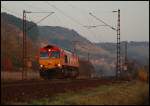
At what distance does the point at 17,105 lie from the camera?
51.8 feet

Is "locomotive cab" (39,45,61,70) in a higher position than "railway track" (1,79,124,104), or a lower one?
higher

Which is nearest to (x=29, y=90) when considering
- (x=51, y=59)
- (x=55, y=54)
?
(x=55, y=54)

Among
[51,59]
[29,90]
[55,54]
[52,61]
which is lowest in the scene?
[29,90]

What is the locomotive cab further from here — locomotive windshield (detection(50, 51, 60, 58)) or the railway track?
the railway track

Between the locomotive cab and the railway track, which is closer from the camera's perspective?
the railway track

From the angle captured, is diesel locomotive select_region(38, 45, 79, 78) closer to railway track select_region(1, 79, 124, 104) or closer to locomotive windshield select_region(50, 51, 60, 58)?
locomotive windshield select_region(50, 51, 60, 58)

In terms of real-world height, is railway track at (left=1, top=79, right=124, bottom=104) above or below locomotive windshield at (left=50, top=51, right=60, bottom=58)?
below

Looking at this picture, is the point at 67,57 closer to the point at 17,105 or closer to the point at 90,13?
the point at 90,13

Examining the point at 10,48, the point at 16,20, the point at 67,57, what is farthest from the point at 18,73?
the point at 16,20

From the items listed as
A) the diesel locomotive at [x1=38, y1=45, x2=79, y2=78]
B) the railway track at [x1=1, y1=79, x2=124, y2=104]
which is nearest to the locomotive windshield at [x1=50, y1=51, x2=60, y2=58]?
the diesel locomotive at [x1=38, y1=45, x2=79, y2=78]

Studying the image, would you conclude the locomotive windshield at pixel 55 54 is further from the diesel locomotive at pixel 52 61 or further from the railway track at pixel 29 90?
the railway track at pixel 29 90

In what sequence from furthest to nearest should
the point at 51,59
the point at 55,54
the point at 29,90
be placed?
the point at 51,59 → the point at 55,54 → the point at 29,90

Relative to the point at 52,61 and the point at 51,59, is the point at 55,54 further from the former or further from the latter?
the point at 52,61

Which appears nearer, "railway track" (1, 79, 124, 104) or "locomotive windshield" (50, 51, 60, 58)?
"railway track" (1, 79, 124, 104)
